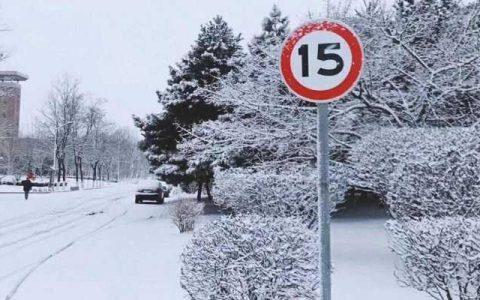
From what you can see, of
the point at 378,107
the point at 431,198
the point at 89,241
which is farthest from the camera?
the point at 89,241

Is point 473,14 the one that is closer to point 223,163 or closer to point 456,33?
point 456,33

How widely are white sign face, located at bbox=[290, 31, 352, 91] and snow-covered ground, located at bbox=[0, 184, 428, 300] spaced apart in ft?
12.8

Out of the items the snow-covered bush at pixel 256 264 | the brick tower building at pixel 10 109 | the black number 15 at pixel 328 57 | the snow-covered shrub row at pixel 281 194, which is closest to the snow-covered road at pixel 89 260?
the snow-covered shrub row at pixel 281 194

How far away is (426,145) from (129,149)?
340ft

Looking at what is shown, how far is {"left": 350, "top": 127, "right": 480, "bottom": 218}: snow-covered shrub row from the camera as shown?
19.3 feet

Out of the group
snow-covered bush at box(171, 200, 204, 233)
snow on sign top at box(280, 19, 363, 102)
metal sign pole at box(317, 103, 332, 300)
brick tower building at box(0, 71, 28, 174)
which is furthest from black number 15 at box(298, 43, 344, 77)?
brick tower building at box(0, 71, 28, 174)

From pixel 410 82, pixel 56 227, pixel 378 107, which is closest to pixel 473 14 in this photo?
pixel 410 82

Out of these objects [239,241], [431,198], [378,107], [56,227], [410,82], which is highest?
[410,82]

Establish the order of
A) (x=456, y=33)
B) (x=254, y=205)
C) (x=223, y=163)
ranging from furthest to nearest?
(x=223, y=163), (x=456, y=33), (x=254, y=205)

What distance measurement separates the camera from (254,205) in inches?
367

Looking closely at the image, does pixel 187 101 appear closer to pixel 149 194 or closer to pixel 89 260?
pixel 149 194

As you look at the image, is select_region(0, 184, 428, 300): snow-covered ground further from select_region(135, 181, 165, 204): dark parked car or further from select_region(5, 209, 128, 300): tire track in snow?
select_region(135, 181, 165, 204): dark parked car

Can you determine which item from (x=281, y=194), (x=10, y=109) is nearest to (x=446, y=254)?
(x=281, y=194)

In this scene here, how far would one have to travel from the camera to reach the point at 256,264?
4156 millimetres
